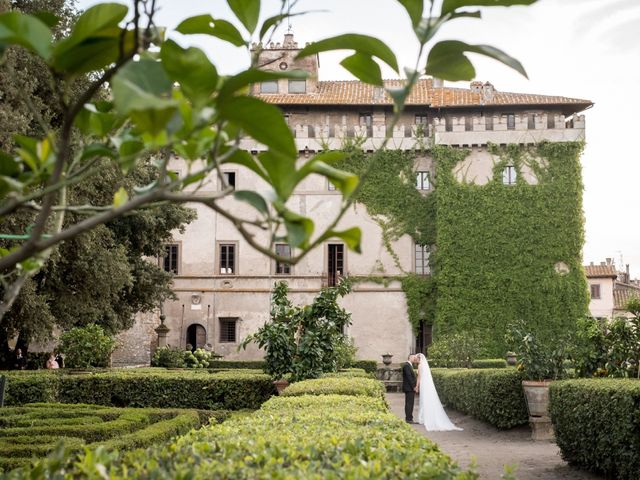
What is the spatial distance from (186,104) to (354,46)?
414mm

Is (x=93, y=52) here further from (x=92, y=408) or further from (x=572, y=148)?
(x=572, y=148)

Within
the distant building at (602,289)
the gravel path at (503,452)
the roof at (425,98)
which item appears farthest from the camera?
the distant building at (602,289)

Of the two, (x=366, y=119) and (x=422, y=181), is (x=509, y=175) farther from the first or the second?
(x=366, y=119)

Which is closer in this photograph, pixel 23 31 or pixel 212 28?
pixel 23 31

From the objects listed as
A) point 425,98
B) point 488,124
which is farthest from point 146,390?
point 425,98

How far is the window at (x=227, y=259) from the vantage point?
31938 mm

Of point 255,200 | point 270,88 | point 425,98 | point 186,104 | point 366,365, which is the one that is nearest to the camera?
point 186,104

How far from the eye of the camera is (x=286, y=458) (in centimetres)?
270

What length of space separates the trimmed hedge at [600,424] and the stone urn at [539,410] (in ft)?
8.64

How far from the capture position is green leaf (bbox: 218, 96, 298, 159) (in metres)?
1.42

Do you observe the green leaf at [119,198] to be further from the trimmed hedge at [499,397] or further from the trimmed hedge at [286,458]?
the trimmed hedge at [499,397]

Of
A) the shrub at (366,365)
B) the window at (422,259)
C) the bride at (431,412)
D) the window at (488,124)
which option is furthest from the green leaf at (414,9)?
the window at (488,124)

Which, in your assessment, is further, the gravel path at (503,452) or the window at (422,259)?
the window at (422,259)

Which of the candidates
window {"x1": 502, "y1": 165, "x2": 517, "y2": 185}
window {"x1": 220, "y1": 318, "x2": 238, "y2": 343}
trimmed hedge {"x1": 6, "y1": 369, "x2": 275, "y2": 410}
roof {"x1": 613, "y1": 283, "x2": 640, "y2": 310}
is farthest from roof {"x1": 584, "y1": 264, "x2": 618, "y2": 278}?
trimmed hedge {"x1": 6, "y1": 369, "x2": 275, "y2": 410}
